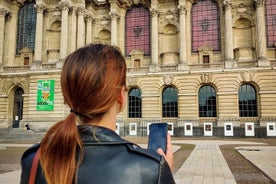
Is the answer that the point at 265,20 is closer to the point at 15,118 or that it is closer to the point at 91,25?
the point at 91,25

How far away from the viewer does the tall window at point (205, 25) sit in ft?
134

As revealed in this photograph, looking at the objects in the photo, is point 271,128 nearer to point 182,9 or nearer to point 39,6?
point 182,9

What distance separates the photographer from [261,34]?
3725 cm

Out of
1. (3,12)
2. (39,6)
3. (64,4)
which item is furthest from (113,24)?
(3,12)

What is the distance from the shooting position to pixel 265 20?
128 ft

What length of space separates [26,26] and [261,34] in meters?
33.0

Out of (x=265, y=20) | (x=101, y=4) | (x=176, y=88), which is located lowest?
(x=176, y=88)

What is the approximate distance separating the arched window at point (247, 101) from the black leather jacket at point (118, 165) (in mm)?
37419

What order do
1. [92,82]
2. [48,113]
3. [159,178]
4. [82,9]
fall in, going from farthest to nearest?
[82,9] < [48,113] < [92,82] < [159,178]

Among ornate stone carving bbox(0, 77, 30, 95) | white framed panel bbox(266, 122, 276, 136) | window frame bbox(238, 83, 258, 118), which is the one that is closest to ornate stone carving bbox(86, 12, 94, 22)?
ornate stone carving bbox(0, 77, 30, 95)

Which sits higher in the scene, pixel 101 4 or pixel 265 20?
pixel 101 4

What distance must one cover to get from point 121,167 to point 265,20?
1656 inches

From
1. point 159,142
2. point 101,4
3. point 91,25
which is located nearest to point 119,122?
point 91,25

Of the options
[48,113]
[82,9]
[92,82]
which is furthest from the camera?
[82,9]
